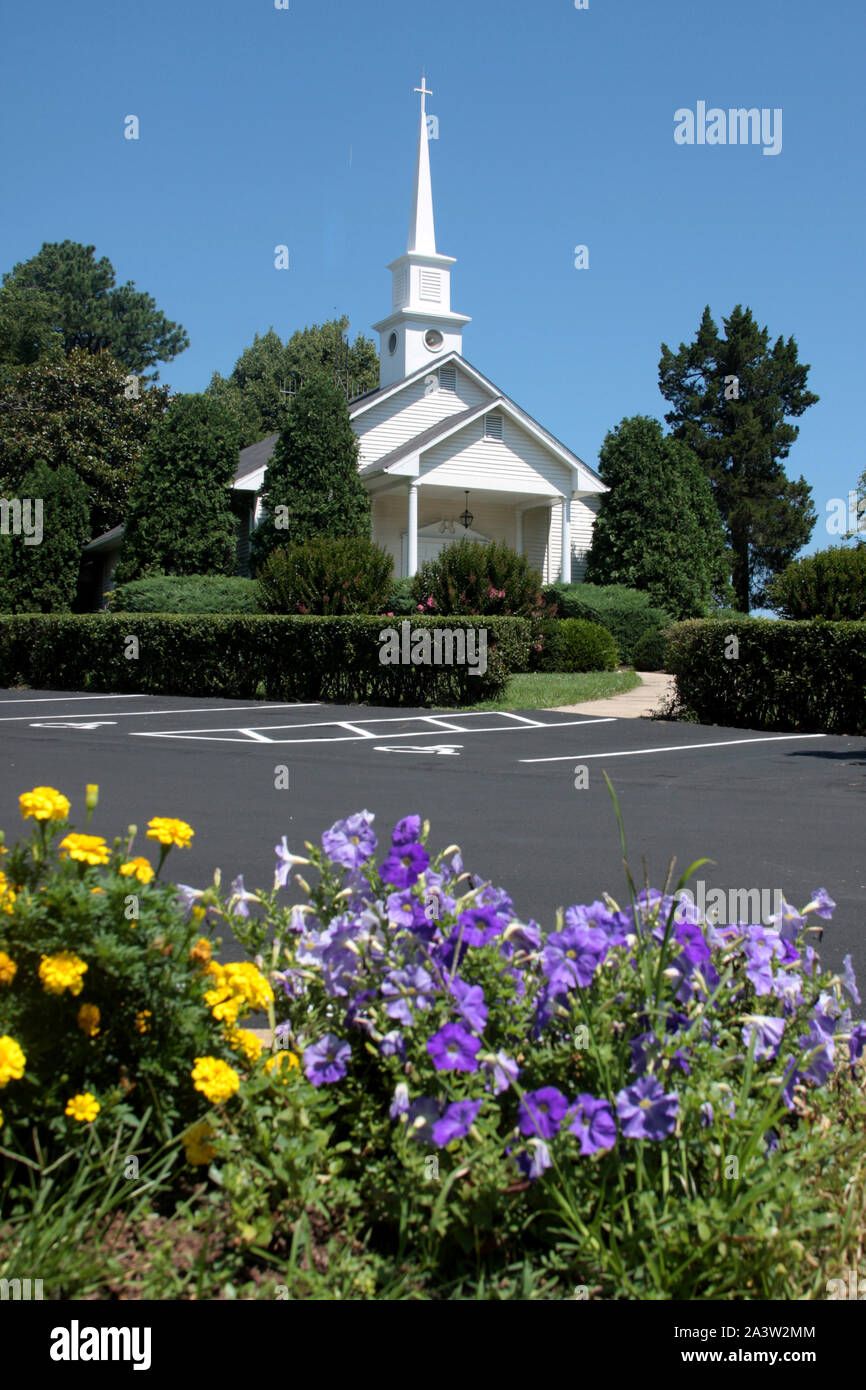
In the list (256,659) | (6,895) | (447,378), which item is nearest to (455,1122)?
(6,895)

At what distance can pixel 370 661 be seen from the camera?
16.9 m

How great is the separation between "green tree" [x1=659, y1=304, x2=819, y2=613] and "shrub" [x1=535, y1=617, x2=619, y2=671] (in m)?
28.2

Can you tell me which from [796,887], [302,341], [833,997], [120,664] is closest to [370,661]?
[120,664]

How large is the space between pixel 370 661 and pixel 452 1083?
1476cm

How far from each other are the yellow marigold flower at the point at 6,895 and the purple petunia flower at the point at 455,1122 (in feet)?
3.29

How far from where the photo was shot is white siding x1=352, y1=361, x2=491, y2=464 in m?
28.8

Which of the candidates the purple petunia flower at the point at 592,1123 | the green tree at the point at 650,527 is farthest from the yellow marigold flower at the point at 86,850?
the green tree at the point at 650,527

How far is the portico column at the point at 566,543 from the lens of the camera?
91.0 feet

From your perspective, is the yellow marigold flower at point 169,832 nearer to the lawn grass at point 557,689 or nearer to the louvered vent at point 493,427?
the lawn grass at point 557,689

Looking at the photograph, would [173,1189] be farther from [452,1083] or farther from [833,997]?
[833,997]

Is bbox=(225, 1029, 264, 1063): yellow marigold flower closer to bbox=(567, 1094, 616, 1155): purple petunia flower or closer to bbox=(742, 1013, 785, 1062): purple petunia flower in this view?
bbox=(567, 1094, 616, 1155): purple petunia flower

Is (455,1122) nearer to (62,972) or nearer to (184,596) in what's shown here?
(62,972)
